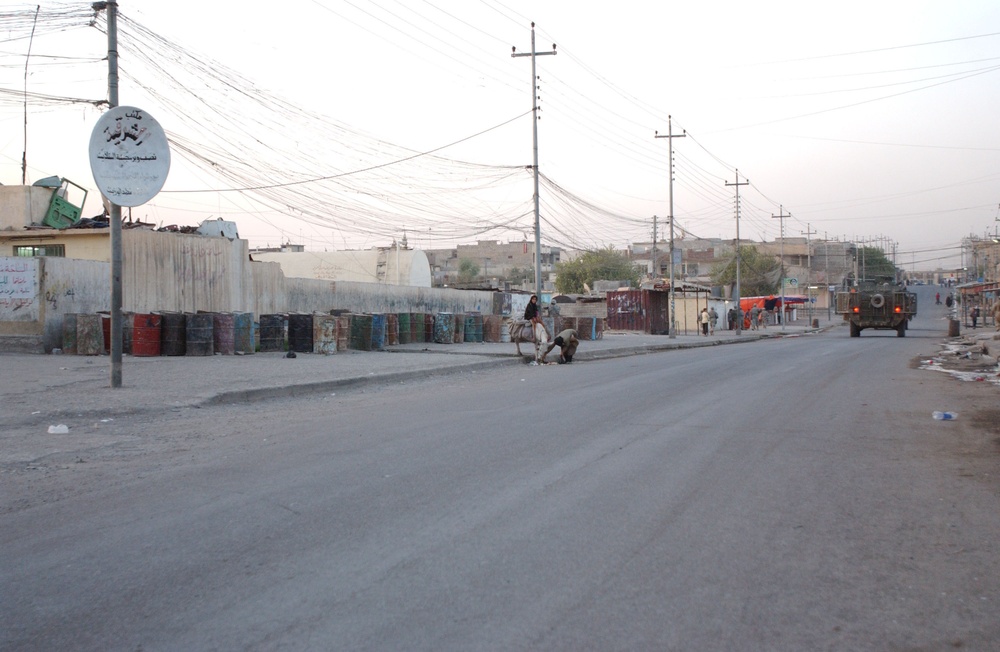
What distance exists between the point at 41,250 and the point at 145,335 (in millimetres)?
7612

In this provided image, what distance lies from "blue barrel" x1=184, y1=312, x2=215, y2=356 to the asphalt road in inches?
377

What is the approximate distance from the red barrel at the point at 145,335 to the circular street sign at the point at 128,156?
6550 mm

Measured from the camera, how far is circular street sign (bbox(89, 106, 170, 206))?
506 inches

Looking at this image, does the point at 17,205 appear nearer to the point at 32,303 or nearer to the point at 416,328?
the point at 32,303

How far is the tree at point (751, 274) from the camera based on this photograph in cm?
9462

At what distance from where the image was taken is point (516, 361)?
23656mm

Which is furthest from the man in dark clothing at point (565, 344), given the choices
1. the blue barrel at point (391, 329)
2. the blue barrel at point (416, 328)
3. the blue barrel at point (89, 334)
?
the blue barrel at point (89, 334)

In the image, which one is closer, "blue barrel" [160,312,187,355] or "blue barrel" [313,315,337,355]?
"blue barrel" [160,312,187,355]

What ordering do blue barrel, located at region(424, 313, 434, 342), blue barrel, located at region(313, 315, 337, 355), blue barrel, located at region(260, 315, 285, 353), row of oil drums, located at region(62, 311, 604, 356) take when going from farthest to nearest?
blue barrel, located at region(424, 313, 434, 342)
blue barrel, located at region(313, 315, 337, 355)
blue barrel, located at region(260, 315, 285, 353)
row of oil drums, located at region(62, 311, 604, 356)

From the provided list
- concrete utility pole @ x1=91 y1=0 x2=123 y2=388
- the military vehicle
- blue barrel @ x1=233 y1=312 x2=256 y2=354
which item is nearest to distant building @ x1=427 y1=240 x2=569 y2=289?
the military vehicle

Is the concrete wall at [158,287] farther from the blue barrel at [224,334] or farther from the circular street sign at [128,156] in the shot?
the circular street sign at [128,156]

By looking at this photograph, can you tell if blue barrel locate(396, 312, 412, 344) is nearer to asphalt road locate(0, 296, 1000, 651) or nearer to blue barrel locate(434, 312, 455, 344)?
blue barrel locate(434, 312, 455, 344)

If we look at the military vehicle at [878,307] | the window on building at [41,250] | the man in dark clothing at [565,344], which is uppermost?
the window on building at [41,250]

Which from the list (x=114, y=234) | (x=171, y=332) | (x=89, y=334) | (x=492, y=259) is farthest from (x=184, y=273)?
(x=492, y=259)
